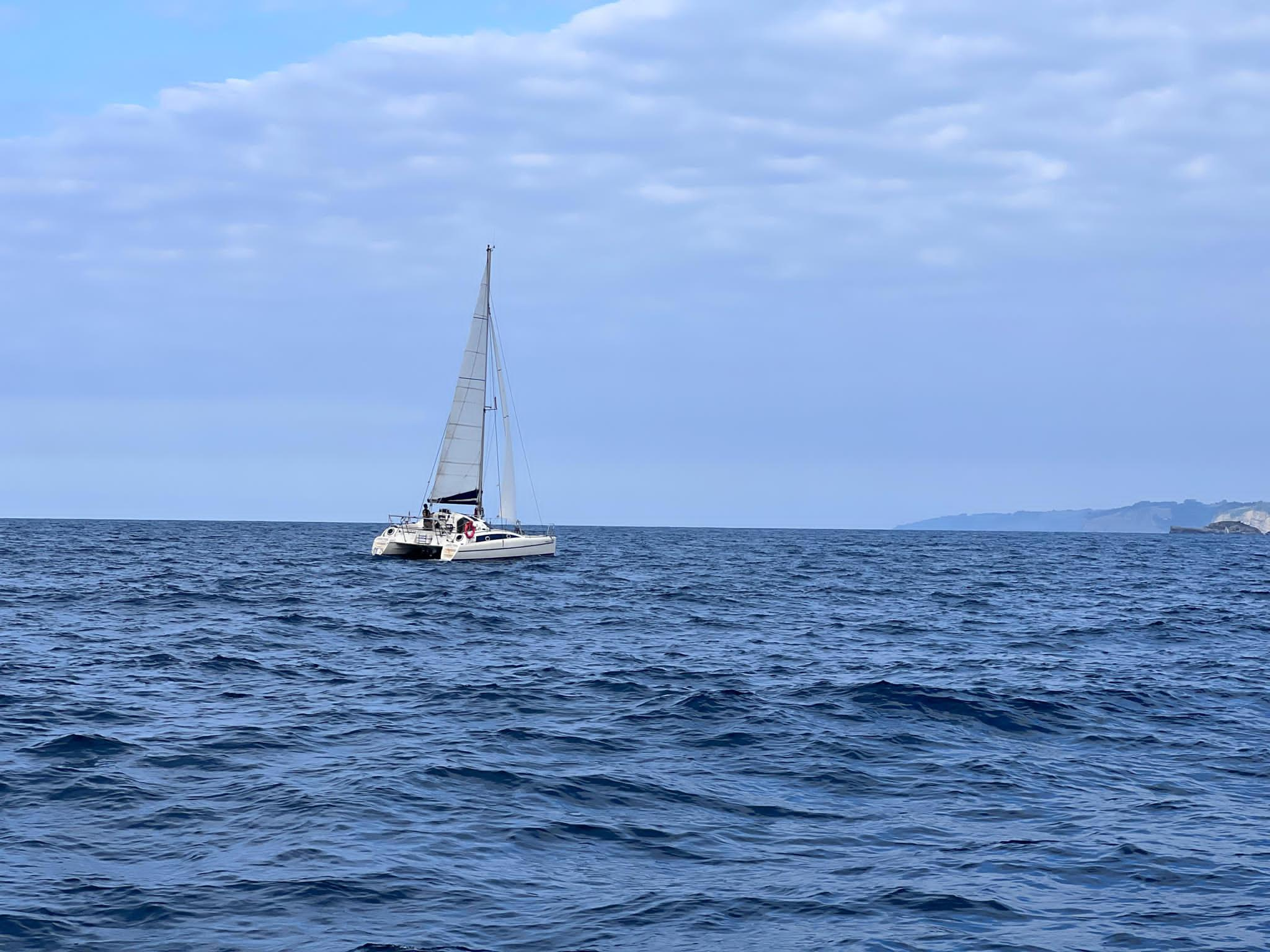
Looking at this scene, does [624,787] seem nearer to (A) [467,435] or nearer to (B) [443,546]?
(B) [443,546]

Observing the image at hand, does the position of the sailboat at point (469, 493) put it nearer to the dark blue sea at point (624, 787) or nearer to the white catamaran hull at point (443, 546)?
the white catamaran hull at point (443, 546)

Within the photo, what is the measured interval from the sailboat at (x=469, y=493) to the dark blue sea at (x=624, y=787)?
1037 inches

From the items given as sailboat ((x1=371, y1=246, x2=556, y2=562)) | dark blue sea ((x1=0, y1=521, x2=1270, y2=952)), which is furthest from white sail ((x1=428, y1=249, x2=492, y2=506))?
dark blue sea ((x1=0, y1=521, x2=1270, y2=952))

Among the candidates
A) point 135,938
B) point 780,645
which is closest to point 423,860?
point 135,938

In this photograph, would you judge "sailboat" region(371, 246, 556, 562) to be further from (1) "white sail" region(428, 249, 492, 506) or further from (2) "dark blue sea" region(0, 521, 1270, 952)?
(2) "dark blue sea" region(0, 521, 1270, 952)

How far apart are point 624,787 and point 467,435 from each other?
161 ft

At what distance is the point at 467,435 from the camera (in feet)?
200

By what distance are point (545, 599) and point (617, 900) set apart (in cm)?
3087

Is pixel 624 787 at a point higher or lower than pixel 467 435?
lower

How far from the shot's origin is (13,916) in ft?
28.3

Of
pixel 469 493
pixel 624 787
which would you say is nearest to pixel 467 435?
pixel 469 493

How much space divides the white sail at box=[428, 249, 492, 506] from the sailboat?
34mm

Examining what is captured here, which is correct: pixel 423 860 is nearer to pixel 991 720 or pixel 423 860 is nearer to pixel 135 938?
pixel 135 938

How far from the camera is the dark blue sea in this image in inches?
356
